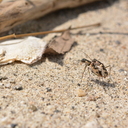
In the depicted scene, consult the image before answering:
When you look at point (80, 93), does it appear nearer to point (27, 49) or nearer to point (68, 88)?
point (68, 88)

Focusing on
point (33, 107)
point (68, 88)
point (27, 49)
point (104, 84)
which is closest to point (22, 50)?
point (27, 49)

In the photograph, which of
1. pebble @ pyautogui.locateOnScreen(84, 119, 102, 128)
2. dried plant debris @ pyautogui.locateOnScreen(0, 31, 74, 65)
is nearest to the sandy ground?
pebble @ pyautogui.locateOnScreen(84, 119, 102, 128)

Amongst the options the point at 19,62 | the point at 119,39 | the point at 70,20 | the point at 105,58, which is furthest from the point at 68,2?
the point at 19,62

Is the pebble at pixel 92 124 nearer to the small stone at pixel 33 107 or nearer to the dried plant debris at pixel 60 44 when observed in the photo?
the small stone at pixel 33 107

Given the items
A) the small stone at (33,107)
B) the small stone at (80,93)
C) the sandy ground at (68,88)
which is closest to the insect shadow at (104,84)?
the sandy ground at (68,88)

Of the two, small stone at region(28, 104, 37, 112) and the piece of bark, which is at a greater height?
the piece of bark

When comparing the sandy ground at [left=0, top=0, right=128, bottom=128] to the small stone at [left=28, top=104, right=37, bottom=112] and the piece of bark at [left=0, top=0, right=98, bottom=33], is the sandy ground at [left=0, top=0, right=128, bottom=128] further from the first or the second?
the piece of bark at [left=0, top=0, right=98, bottom=33]
